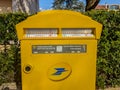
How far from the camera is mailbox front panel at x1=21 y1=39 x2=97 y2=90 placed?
4469 millimetres

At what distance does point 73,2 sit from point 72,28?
3745cm

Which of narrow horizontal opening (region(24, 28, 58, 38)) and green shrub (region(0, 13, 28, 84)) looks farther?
green shrub (region(0, 13, 28, 84))

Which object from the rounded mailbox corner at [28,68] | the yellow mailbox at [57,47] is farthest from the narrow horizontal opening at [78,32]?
the rounded mailbox corner at [28,68]

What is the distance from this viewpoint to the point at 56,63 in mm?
4480

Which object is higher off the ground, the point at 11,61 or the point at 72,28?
the point at 72,28

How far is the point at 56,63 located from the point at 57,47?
0.66 ft

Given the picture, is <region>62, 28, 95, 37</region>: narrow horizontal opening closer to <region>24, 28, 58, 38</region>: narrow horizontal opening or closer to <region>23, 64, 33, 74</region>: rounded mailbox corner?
<region>24, 28, 58, 38</region>: narrow horizontal opening


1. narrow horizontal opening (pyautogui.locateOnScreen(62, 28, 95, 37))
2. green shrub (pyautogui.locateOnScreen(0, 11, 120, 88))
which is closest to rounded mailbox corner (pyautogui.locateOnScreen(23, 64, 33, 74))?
narrow horizontal opening (pyautogui.locateOnScreen(62, 28, 95, 37))

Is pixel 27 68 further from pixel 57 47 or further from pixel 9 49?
pixel 9 49

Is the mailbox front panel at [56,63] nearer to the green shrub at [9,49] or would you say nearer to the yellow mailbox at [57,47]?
the yellow mailbox at [57,47]

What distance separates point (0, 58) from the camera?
7.30 m

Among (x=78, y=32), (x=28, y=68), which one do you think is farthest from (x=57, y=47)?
(x=28, y=68)

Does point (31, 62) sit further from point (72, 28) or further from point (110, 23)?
point (110, 23)

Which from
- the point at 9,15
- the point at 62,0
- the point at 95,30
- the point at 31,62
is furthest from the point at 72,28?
the point at 62,0
